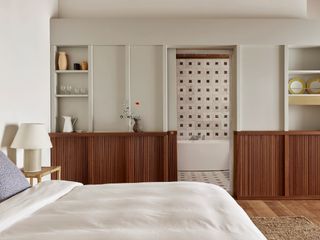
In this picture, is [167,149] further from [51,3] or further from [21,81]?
[51,3]

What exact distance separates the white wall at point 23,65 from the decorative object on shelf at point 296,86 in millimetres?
3077

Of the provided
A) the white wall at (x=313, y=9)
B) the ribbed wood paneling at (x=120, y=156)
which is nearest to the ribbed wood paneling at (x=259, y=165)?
the ribbed wood paneling at (x=120, y=156)

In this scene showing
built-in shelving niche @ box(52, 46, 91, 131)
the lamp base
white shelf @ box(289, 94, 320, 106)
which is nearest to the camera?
the lamp base

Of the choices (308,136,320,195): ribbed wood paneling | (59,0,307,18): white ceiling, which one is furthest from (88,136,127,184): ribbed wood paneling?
(308,136,320,195): ribbed wood paneling

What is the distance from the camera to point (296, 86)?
5078 millimetres

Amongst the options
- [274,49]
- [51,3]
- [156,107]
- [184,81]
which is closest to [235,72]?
[274,49]

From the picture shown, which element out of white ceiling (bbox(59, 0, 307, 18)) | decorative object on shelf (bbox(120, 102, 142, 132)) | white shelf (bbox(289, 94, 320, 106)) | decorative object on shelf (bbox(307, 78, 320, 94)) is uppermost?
white ceiling (bbox(59, 0, 307, 18))

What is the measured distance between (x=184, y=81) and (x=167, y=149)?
3.48 metres

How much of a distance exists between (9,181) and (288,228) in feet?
8.13

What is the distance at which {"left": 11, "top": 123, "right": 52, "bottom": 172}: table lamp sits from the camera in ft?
12.0

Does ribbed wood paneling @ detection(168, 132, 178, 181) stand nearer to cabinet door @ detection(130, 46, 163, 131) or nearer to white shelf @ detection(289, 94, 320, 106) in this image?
cabinet door @ detection(130, 46, 163, 131)

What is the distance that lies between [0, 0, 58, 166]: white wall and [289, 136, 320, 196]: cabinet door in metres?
3.05

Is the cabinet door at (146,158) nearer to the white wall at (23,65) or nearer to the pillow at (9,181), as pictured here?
the white wall at (23,65)

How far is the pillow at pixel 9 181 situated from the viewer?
2451 millimetres
